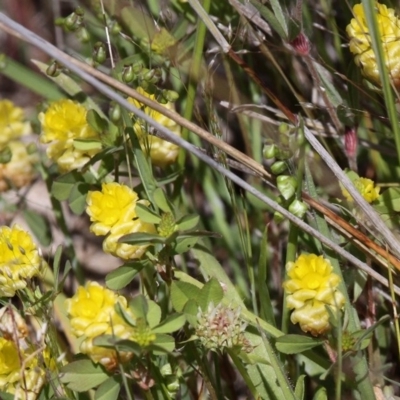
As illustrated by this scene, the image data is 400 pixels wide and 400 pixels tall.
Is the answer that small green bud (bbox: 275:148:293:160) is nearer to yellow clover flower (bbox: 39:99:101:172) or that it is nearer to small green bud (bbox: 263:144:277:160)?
small green bud (bbox: 263:144:277:160)

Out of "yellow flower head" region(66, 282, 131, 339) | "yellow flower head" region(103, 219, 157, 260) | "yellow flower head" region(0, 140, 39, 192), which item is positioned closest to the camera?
"yellow flower head" region(66, 282, 131, 339)

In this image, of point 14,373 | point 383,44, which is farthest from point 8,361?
point 383,44

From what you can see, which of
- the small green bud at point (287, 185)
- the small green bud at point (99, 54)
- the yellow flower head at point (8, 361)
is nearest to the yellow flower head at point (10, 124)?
the small green bud at point (99, 54)

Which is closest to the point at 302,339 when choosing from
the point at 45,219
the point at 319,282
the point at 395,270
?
the point at 319,282

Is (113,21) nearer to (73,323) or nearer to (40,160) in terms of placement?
(40,160)

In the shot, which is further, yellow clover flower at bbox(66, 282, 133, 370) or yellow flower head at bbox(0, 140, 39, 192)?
yellow flower head at bbox(0, 140, 39, 192)

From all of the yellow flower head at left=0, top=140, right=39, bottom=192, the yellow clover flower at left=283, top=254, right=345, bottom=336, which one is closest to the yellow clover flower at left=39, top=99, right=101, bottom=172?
the yellow flower head at left=0, top=140, right=39, bottom=192

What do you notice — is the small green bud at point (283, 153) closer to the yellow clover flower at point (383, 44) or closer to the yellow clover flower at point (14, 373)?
the yellow clover flower at point (383, 44)

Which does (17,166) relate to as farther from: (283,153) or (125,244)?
(283,153)
